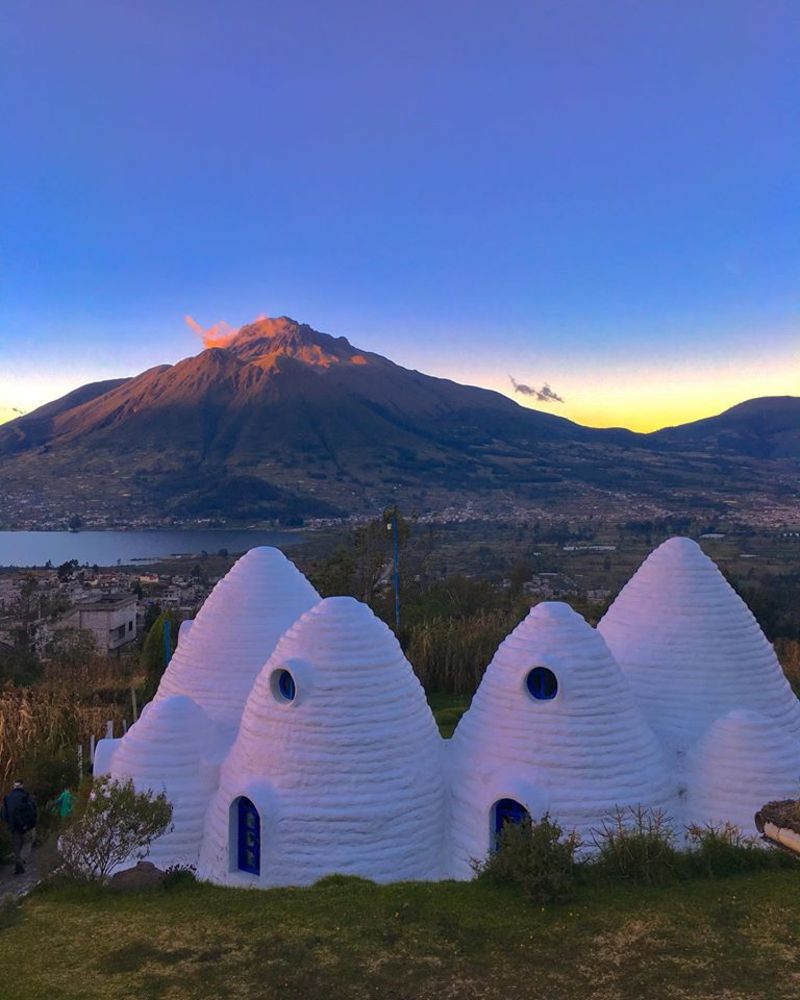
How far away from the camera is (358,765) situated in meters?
11.6

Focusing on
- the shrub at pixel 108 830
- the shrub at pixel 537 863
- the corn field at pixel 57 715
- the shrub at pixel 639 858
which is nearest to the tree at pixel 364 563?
the corn field at pixel 57 715

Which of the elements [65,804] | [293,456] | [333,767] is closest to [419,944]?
[333,767]

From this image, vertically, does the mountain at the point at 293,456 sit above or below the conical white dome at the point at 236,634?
above

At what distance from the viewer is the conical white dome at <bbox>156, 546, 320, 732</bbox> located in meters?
14.7

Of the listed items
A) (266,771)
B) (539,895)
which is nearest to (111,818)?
(266,771)

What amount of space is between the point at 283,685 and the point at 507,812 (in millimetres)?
3738

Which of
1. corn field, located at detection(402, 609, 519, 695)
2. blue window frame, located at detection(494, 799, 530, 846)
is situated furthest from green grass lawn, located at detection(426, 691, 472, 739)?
blue window frame, located at detection(494, 799, 530, 846)

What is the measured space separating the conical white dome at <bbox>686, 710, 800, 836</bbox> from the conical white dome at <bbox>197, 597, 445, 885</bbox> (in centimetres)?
397

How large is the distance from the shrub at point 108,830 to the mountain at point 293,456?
98.2 meters

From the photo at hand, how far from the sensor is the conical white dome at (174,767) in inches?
488

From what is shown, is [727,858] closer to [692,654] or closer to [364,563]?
[692,654]

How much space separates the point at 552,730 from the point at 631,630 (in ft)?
12.1

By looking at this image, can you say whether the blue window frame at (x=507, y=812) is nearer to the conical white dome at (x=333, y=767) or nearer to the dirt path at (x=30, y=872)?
the conical white dome at (x=333, y=767)

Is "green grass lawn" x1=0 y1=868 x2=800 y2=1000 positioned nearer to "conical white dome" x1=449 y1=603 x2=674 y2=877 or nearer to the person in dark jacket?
"conical white dome" x1=449 y1=603 x2=674 y2=877
